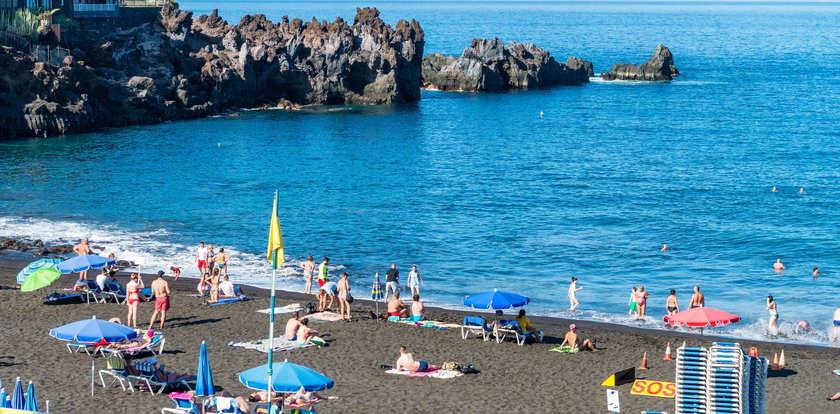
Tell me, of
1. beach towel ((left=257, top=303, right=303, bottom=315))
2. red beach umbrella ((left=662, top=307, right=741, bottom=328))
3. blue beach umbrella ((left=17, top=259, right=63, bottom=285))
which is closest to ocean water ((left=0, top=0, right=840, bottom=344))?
red beach umbrella ((left=662, top=307, right=741, bottom=328))

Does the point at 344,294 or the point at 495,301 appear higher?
the point at 495,301

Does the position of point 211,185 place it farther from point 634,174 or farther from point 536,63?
point 536,63

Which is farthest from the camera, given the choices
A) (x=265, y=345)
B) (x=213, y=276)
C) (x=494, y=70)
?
(x=494, y=70)

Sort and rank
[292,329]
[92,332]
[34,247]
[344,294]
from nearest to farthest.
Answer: [92,332]
[292,329]
[344,294]
[34,247]

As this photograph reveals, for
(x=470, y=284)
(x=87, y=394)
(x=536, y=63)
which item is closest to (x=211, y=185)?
(x=470, y=284)

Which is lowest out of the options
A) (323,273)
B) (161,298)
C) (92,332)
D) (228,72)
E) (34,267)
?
(323,273)

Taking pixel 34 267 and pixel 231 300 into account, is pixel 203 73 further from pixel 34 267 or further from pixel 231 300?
pixel 34 267

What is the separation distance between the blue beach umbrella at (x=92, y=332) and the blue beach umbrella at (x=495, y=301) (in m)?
9.42

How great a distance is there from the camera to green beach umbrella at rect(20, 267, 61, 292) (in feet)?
85.7

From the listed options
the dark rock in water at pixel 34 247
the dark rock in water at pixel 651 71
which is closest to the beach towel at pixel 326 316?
the dark rock in water at pixel 34 247

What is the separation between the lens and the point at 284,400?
762 inches

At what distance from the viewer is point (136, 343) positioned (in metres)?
23.0

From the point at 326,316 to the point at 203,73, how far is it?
180 feet

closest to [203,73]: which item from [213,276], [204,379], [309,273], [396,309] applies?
[309,273]
